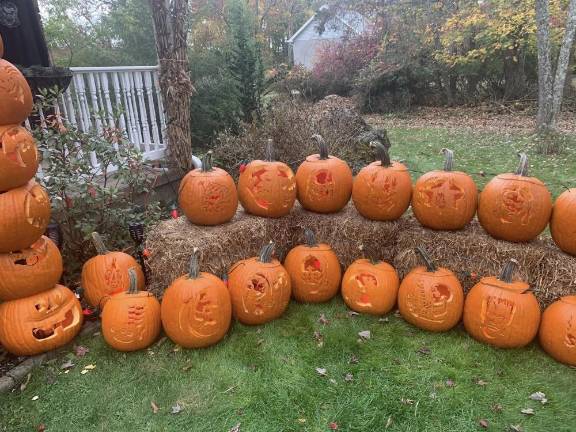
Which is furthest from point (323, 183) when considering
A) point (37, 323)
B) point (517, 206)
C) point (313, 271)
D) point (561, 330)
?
point (37, 323)

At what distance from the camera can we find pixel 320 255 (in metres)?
3.69

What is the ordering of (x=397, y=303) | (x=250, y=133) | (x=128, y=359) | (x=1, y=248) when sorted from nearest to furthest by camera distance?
(x=1, y=248) → (x=128, y=359) → (x=397, y=303) → (x=250, y=133)

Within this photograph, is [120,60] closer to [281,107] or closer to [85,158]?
[281,107]

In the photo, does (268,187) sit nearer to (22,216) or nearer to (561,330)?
(22,216)

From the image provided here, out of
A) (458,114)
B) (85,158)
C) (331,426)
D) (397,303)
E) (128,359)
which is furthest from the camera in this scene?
(458,114)

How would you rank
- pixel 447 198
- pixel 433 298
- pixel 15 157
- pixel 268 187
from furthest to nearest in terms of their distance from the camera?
pixel 268 187, pixel 447 198, pixel 433 298, pixel 15 157

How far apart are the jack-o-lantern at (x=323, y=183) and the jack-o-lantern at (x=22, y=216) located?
219 centimetres

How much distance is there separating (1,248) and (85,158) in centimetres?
143

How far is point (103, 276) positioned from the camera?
11.5ft

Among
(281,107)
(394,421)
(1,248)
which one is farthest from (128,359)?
(281,107)

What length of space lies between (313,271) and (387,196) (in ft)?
3.11

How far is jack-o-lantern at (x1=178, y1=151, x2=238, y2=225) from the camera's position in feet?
11.9

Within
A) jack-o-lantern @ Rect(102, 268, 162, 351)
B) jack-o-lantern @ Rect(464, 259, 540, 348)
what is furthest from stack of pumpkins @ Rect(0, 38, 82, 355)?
jack-o-lantern @ Rect(464, 259, 540, 348)

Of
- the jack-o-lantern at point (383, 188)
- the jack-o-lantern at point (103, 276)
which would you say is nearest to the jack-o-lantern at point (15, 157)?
the jack-o-lantern at point (103, 276)
